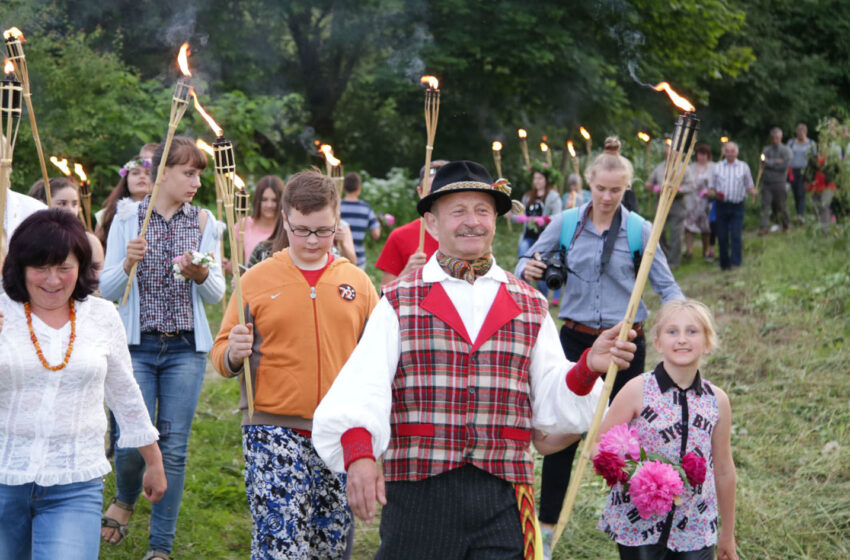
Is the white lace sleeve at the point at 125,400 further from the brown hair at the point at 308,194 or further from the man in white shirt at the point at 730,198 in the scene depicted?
the man in white shirt at the point at 730,198

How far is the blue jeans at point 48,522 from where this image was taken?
3.54m

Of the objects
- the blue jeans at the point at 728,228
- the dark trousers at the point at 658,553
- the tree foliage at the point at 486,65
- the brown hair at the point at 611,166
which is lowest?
the dark trousers at the point at 658,553

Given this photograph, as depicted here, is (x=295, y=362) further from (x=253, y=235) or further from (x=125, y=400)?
(x=253, y=235)

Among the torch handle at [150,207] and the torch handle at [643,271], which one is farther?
the torch handle at [150,207]

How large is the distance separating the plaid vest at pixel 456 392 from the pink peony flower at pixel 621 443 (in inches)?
29.8

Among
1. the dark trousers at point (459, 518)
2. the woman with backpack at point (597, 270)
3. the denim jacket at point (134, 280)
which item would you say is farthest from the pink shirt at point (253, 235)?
the dark trousers at point (459, 518)

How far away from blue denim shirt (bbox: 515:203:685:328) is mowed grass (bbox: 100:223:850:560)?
130cm

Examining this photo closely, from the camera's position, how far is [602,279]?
566cm

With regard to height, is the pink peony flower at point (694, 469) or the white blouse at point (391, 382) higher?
the white blouse at point (391, 382)

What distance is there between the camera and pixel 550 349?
3.50 metres

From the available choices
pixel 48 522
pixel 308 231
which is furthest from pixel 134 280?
pixel 48 522

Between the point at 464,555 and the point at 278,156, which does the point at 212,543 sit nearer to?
the point at 464,555

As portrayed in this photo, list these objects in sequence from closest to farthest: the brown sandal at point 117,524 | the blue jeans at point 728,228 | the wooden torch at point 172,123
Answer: the wooden torch at point 172,123 < the brown sandal at point 117,524 < the blue jeans at point 728,228

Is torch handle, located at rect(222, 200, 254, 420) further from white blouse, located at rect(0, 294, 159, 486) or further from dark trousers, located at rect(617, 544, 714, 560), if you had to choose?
dark trousers, located at rect(617, 544, 714, 560)
